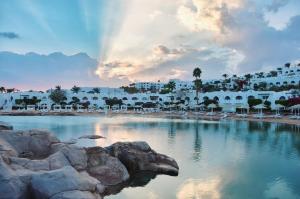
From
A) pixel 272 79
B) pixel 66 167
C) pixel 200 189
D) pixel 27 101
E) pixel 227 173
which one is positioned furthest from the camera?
pixel 272 79

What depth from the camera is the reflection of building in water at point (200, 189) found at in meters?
17.2

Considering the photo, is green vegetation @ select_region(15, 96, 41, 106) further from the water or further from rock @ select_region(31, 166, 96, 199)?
rock @ select_region(31, 166, 96, 199)

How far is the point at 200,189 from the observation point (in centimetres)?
1836

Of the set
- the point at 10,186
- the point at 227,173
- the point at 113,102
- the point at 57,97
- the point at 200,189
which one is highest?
the point at 57,97

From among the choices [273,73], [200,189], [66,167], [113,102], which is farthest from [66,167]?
[273,73]

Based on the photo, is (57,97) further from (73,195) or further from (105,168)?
(73,195)

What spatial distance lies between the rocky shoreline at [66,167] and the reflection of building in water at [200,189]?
195 cm

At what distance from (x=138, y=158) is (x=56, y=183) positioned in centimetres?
858

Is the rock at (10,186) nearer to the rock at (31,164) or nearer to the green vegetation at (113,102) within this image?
the rock at (31,164)

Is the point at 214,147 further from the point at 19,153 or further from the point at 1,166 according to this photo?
the point at 1,166

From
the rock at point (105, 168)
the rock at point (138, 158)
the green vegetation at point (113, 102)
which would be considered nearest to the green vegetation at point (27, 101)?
the green vegetation at point (113, 102)

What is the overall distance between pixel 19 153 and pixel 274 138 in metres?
29.6

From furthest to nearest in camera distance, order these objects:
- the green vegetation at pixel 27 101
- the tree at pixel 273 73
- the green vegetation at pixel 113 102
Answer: the tree at pixel 273 73 → the green vegetation at pixel 113 102 → the green vegetation at pixel 27 101

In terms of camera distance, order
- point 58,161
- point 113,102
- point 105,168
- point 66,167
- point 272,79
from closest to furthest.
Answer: point 66,167
point 58,161
point 105,168
point 113,102
point 272,79
